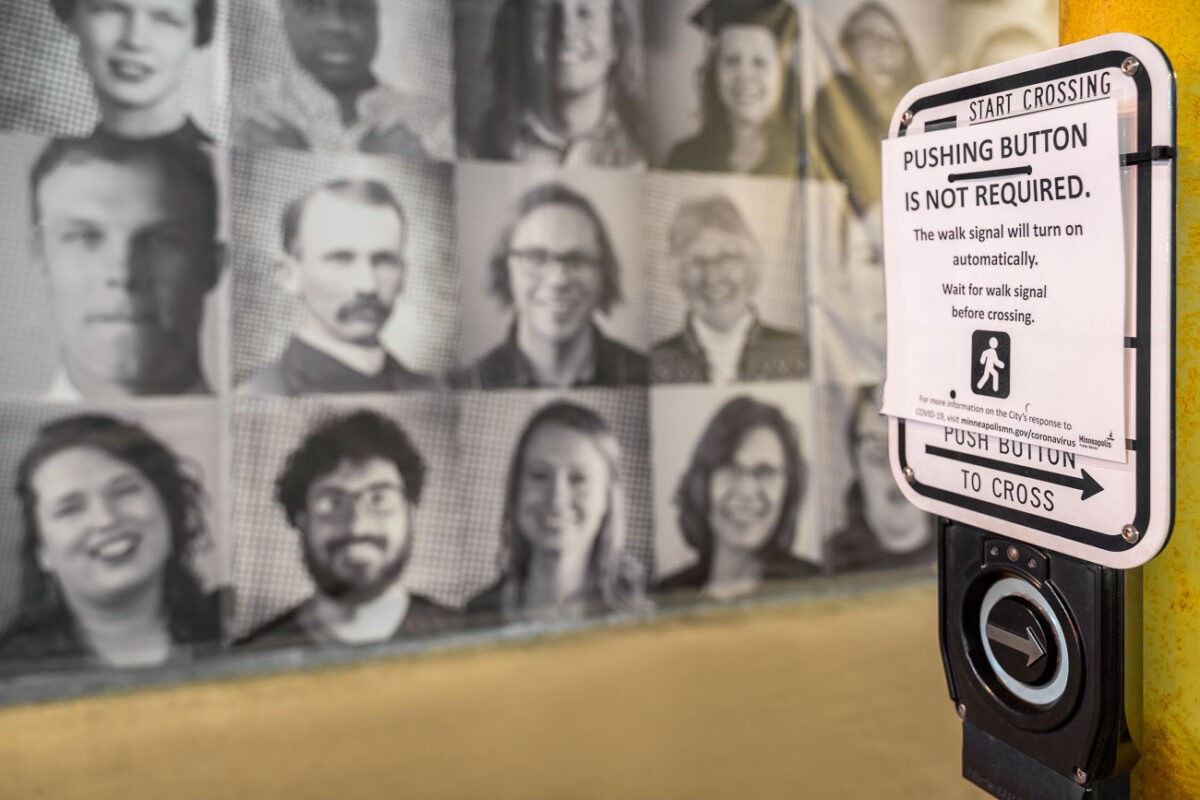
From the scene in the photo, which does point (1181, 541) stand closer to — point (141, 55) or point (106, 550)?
point (106, 550)

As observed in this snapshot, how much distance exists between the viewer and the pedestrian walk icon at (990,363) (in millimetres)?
758

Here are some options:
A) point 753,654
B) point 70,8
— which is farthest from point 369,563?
point 70,8

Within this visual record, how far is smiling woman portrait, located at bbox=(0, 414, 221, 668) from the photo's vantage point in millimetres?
2270

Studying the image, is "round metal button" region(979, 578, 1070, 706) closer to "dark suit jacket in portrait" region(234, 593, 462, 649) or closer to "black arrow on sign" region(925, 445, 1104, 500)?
"black arrow on sign" region(925, 445, 1104, 500)

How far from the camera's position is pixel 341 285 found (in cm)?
251

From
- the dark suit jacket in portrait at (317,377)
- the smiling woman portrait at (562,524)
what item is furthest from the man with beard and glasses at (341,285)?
the smiling woman portrait at (562,524)

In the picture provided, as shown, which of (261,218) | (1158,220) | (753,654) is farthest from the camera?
(753,654)

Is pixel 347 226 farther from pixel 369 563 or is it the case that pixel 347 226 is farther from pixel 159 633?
pixel 159 633

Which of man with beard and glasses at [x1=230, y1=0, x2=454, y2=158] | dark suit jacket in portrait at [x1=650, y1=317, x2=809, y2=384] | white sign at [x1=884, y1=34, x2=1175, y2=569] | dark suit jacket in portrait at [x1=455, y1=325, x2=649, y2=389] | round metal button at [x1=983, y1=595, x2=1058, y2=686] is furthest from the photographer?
dark suit jacket in portrait at [x1=650, y1=317, x2=809, y2=384]

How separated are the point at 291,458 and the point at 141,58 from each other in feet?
3.69

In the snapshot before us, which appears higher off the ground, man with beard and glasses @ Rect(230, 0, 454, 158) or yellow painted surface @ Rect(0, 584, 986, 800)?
man with beard and glasses @ Rect(230, 0, 454, 158)

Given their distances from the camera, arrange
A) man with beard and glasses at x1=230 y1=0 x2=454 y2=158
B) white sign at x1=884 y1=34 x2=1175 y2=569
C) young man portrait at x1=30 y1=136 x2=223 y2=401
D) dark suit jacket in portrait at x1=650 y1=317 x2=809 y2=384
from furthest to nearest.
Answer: dark suit jacket in portrait at x1=650 y1=317 x2=809 y2=384
man with beard and glasses at x1=230 y1=0 x2=454 y2=158
young man portrait at x1=30 y1=136 x2=223 y2=401
white sign at x1=884 y1=34 x2=1175 y2=569

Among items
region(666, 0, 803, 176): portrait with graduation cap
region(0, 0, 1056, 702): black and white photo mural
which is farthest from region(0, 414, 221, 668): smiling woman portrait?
region(666, 0, 803, 176): portrait with graduation cap

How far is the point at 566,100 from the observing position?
2686 mm
